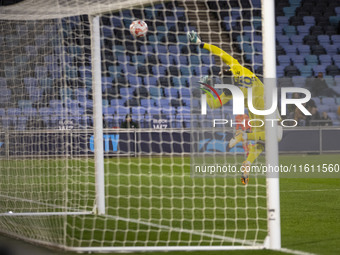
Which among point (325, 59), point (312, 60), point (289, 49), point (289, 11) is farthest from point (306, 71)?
point (289, 11)

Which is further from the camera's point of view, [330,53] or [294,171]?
[330,53]

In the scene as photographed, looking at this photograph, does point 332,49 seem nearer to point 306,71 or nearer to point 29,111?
point 306,71

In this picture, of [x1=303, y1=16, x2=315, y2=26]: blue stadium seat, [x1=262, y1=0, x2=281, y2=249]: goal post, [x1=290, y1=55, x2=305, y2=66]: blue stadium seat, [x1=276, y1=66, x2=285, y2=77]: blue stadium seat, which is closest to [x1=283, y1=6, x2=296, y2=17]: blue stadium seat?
[x1=303, y1=16, x2=315, y2=26]: blue stadium seat

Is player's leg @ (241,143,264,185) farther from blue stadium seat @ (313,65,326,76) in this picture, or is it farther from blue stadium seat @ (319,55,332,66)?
blue stadium seat @ (319,55,332,66)

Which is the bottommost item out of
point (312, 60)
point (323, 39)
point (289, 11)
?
point (312, 60)

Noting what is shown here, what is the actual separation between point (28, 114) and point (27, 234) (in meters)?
4.17

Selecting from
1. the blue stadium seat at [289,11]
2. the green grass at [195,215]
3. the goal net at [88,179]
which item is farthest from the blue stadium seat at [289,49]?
the green grass at [195,215]

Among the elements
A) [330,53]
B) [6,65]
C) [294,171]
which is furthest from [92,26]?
[330,53]

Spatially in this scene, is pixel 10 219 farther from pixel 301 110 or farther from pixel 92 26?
pixel 301 110

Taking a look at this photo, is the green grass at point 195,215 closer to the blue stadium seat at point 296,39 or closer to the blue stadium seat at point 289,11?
the blue stadium seat at point 296,39

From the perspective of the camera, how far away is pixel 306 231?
586 centimetres

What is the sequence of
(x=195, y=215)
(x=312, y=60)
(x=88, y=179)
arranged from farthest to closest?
(x=312, y=60)
(x=88, y=179)
(x=195, y=215)

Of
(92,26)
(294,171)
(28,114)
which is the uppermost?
(92,26)

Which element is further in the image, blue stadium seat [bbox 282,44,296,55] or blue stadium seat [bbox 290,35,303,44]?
blue stadium seat [bbox 290,35,303,44]
